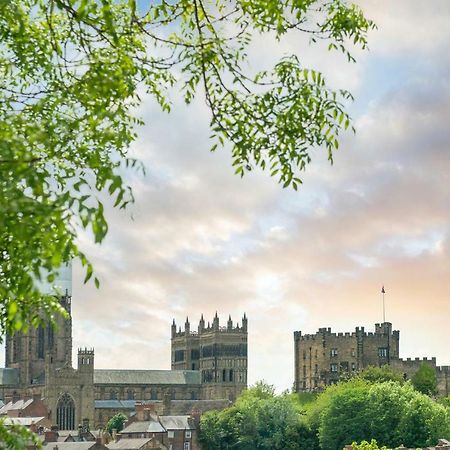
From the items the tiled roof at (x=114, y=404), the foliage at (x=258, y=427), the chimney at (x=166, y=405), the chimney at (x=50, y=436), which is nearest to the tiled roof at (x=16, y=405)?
the tiled roof at (x=114, y=404)

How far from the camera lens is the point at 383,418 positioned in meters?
108

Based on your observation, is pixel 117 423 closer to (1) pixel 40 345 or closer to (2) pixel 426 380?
(1) pixel 40 345

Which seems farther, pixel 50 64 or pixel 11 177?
pixel 50 64

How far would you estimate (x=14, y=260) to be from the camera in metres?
11.8

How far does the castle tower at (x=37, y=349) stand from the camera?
18938cm

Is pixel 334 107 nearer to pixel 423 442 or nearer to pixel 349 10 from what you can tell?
pixel 349 10

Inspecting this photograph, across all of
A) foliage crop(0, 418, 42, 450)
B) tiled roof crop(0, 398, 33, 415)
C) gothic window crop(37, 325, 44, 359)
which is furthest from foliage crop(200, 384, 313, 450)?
foliage crop(0, 418, 42, 450)

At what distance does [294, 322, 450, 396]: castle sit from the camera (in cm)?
16388

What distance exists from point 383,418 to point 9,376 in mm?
99803

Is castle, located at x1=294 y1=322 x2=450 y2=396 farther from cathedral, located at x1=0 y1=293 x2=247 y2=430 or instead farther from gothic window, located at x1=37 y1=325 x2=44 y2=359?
gothic window, located at x1=37 y1=325 x2=44 y2=359

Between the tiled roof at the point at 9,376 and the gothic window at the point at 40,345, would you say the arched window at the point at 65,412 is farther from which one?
the gothic window at the point at 40,345

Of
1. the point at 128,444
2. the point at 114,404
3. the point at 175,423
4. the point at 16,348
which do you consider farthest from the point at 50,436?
the point at 16,348

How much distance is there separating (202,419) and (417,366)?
40008mm

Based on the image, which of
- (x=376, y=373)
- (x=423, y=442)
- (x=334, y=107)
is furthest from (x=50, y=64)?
(x=376, y=373)
